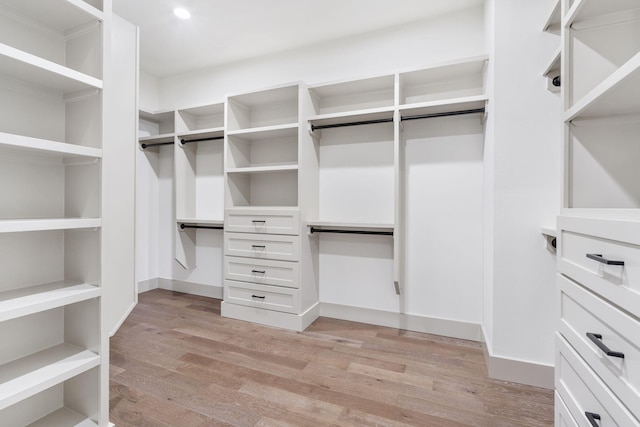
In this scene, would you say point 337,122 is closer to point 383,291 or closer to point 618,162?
point 383,291

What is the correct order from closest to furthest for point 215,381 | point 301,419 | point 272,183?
point 301,419 < point 215,381 < point 272,183

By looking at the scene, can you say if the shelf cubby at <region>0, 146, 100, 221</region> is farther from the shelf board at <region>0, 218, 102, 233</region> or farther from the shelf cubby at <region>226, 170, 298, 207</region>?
the shelf cubby at <region>226, 170, 298, 207</region>

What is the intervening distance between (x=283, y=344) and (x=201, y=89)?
3105 millimetres

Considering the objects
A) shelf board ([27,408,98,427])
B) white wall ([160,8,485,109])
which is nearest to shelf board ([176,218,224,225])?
white wall ([160,8,485,109])

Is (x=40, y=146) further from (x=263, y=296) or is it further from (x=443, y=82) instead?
(x=443, y=82)

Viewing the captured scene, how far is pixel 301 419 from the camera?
146 centimetres

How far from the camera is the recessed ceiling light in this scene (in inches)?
96.7

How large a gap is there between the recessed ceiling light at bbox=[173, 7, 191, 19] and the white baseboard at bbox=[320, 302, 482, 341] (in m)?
2.94

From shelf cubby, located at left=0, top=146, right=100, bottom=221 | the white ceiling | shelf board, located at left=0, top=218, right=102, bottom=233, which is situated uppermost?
the white ceiling

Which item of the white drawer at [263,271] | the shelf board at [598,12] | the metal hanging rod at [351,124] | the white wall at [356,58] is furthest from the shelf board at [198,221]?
the shelf board at [598,12]

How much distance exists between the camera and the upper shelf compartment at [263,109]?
2.83 meters

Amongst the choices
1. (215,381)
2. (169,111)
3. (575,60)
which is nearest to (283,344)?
(215,381)

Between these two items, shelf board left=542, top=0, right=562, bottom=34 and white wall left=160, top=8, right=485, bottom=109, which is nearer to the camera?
shelf board left=542, top=0, right=562, bottom=34

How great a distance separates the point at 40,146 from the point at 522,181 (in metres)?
2.41
